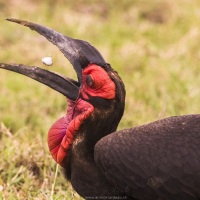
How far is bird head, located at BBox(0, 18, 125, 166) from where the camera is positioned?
441cm

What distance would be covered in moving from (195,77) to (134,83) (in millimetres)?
689

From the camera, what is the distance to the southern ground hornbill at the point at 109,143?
412 cm

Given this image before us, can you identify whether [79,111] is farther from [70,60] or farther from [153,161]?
[153,161]

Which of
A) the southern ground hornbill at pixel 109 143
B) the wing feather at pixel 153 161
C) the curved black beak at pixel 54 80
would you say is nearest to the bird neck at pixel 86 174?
the southern ground hornbill at pixel 109 143

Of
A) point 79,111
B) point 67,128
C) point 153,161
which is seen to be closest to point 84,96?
point 79,111

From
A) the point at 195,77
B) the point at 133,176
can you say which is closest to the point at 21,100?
the point at 195,77

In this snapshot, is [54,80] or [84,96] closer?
[84,96]

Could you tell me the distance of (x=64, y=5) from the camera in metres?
11.4

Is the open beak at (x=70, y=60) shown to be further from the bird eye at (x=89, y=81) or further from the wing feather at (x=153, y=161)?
the wing feather at (x=153, y=161)

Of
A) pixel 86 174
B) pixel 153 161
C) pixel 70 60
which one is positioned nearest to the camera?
pixel 153 161

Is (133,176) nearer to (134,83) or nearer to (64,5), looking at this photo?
(134,83)

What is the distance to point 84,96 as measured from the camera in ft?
14.7

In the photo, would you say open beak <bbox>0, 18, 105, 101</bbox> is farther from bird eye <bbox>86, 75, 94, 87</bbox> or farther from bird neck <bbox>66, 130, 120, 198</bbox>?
bird neck <bbox>66, 130, 120, 198</bbox>

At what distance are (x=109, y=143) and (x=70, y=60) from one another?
0.65 metres
